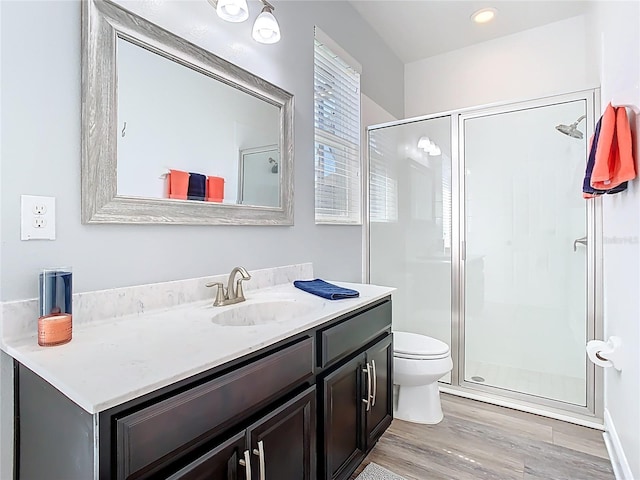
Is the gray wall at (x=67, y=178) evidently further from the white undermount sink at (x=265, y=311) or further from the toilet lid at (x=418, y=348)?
the toilet lid at (x=418, y=348)

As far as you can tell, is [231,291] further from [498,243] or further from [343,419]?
[498,243]

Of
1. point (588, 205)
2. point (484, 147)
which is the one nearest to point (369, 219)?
point (484, 147)

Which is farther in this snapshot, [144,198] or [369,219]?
[369,219]

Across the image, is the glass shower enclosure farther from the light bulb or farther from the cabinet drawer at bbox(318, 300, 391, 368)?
the light bulb

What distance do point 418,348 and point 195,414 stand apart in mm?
1571

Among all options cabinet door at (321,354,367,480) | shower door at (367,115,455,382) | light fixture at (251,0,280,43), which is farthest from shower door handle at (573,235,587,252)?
light fixture at (251,0,280,43)

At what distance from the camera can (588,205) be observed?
84.2 inches

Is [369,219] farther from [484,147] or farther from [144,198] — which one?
[144,198]

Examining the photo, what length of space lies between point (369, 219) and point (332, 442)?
70.9 inches

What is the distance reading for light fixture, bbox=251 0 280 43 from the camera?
1.54m

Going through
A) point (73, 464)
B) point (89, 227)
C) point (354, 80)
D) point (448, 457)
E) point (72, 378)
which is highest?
point (354, 80)

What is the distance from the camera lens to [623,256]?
5.03 ft

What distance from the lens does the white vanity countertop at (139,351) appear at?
71 cm

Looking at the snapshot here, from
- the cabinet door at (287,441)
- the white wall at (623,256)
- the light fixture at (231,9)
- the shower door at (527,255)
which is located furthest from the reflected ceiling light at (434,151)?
the cabinet door at (287,441)
